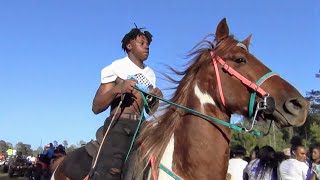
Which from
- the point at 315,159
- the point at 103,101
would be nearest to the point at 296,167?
the point at 315,159

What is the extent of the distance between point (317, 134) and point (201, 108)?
158 feet

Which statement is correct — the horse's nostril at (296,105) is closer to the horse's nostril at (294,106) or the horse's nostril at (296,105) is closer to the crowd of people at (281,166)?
the horse's nostril at (294,106)

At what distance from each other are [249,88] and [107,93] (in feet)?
4.84

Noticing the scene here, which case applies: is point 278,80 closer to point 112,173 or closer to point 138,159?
point 138,159

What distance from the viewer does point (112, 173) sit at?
4.46 metres

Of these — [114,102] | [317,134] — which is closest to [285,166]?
[114,102]

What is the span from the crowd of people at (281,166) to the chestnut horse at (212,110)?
4.98m

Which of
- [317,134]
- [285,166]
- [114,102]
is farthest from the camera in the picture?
[317,134]

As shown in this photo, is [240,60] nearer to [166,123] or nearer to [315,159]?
[166,123]

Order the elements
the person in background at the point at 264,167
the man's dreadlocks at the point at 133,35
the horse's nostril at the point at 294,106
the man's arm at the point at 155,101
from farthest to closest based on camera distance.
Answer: the person in background at the point at 264,167 → the man's dreadlocks at the point at 133,35 → the man's arm at the point at 155,101 → the horse's nostril at the point at 294,106

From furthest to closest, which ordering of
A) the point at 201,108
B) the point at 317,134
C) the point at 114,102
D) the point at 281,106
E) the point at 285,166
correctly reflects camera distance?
the point at 317,134 → the point at 285,166 → the point at 114,102 → the point at 201,108 → the point at 281,106

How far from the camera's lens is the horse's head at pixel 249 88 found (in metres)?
3.89

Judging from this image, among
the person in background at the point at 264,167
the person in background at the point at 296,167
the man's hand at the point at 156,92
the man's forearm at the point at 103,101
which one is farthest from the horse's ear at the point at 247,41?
the person in background at the point at 264,167

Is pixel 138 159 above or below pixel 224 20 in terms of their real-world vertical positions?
below
